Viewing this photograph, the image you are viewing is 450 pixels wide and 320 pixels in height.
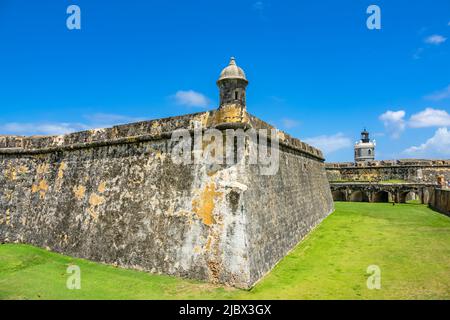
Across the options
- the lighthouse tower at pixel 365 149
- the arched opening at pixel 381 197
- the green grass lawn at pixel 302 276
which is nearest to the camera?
the green grass lawn at pixel 302 276

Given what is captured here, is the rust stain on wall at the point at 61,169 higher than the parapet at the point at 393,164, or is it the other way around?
the parapet at the point at 393,164

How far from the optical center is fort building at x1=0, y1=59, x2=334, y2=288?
7.12 meters

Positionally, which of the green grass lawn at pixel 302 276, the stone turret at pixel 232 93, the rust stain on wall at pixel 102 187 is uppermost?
the stone turret at pixel 232 93

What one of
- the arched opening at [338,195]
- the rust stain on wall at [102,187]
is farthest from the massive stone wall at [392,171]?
the rust stain on wall at [102,187]

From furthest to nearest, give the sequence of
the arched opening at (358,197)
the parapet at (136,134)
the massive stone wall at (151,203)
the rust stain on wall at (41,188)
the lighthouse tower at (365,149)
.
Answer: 1. the lighthouse tower at (365,149)
2. the arched opening at (358,197)
3. the rust stain on wall at (41,188)
4. the parapet at (136,134)
5. the massive stone wall at (151,203)

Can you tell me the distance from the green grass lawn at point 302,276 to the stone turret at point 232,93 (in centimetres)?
381

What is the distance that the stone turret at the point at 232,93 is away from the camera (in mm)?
7582

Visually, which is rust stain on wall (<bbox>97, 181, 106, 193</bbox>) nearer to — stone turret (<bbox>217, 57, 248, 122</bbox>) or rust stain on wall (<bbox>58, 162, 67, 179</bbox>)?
rust stain on wall (<bbox>58, 162, 67, 179</bbox>)

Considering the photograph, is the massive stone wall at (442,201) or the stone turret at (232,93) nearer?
the stone turret at (232,93)

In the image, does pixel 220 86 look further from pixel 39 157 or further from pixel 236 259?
pixel 39 157

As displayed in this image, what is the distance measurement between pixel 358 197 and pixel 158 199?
2659 cm

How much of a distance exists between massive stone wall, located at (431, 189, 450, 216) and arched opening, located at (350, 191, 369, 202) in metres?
7.03

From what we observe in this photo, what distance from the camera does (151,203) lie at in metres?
8.38

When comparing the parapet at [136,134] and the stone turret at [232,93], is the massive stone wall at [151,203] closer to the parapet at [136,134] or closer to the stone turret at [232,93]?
the parapet at [136,134]
